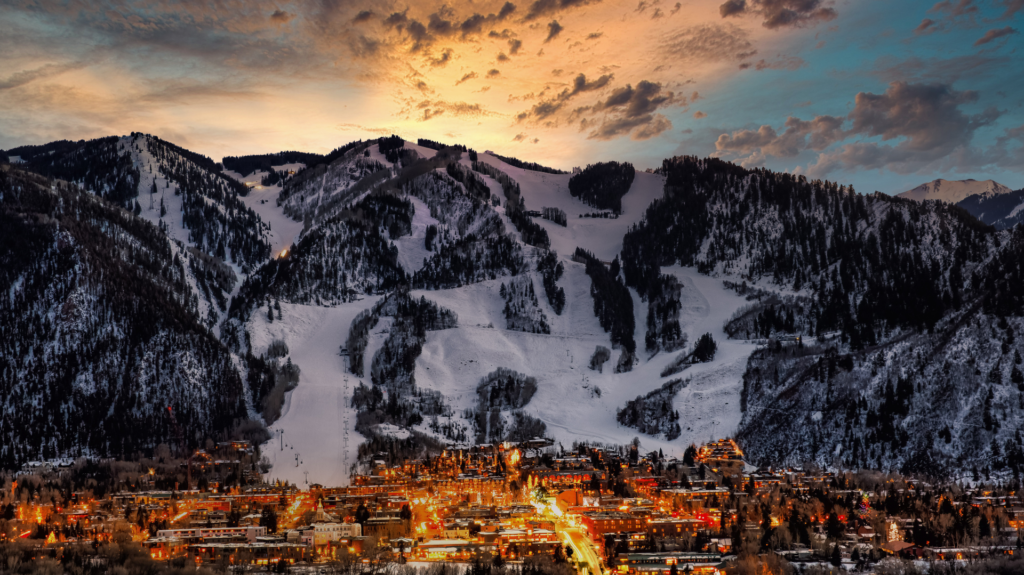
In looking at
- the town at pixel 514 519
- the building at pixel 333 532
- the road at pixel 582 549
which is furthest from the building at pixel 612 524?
the building at pixel 333 532

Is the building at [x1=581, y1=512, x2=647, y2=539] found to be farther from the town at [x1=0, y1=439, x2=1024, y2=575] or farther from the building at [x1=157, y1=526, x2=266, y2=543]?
the building at [x1=157, y1=526, x2=266, y2=543]

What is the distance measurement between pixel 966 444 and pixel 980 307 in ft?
116

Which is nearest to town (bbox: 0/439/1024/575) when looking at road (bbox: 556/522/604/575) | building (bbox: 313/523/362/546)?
building (bbox: 313/523/362/546)

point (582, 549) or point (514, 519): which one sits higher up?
point (514, 519)

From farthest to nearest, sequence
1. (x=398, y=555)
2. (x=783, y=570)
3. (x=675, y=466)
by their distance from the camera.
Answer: (x=675, y=466)
(x=398, y=555)
(x=783, y=570)

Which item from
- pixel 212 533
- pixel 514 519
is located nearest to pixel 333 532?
pixel 212 533

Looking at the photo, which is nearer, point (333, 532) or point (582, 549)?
point (582, 549)

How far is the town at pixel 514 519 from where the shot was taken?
10338cm

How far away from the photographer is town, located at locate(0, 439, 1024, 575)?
103m

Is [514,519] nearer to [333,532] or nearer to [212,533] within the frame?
[333,532]

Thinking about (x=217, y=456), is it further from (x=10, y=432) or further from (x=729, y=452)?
(x=729, y=452)

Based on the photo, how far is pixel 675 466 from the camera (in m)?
160

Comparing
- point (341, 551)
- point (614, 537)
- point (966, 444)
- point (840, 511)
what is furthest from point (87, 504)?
point (966, 444)

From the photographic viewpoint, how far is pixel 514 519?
4742 inches
